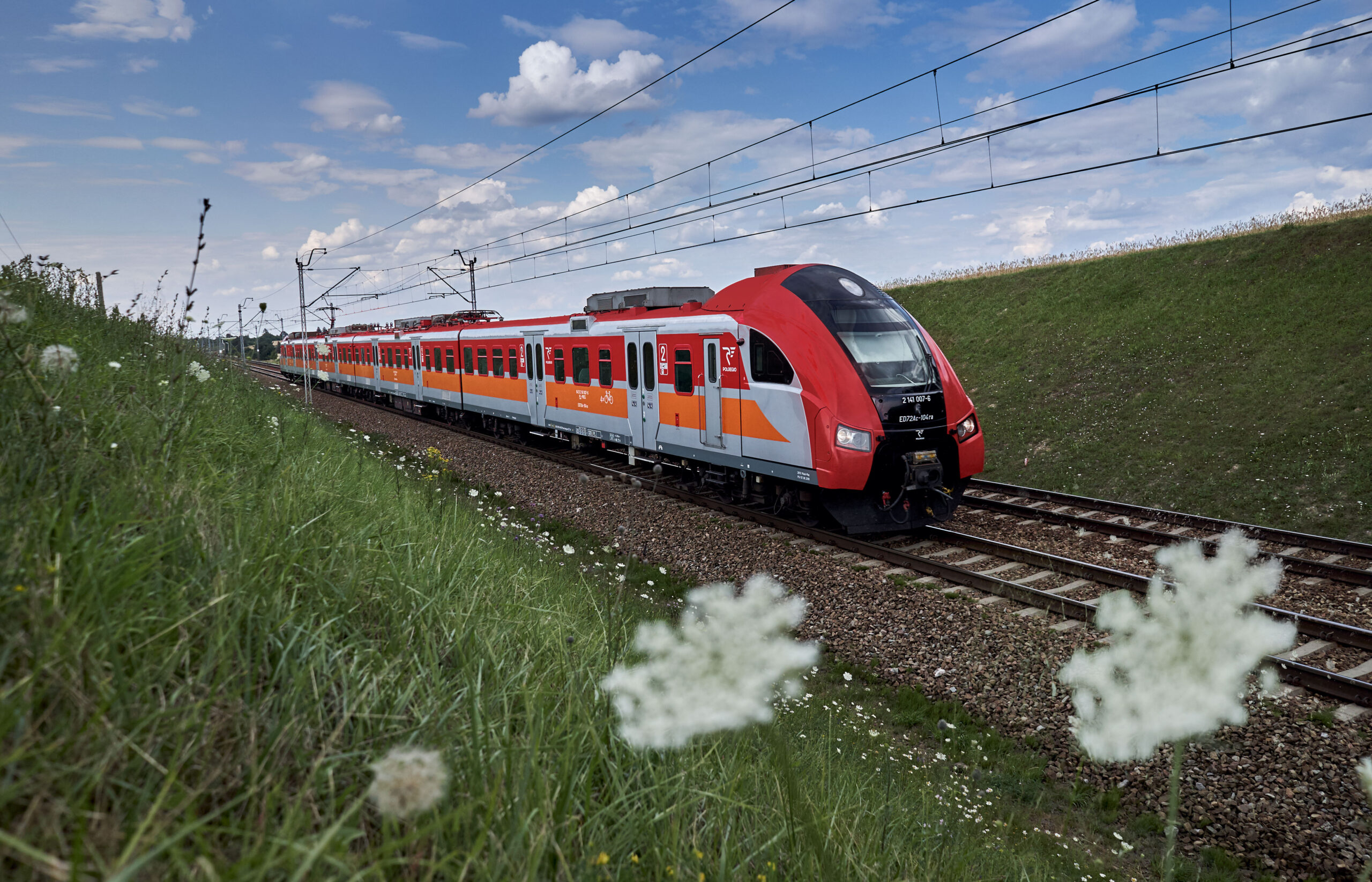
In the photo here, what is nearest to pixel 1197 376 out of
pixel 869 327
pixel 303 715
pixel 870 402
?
pixel 869 327

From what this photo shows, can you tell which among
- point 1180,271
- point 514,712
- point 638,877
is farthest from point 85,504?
point 1180,271

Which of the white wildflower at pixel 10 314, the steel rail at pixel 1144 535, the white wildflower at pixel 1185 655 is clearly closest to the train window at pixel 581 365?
the steel rail at pixel 1144 535

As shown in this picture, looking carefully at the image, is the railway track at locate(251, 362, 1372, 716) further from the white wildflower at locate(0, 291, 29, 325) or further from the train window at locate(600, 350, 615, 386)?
the white wildflower at locate(0, 291, 29, 325)

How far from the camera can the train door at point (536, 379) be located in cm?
1872

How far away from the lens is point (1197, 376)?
59.3 feet

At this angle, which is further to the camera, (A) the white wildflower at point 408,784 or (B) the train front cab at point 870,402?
(B) the train front cab at point 870,402

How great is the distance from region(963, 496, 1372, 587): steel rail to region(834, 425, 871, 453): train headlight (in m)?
3.53

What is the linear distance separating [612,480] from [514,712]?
12259 mm

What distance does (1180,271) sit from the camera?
23.2 meters

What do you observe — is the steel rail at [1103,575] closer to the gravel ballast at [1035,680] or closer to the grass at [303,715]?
the gravel ballast at [1035,680]

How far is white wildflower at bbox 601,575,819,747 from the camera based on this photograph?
1.58 metres

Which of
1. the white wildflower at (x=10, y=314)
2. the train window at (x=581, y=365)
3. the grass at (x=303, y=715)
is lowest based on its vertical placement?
the grass at (x=303, y=715)

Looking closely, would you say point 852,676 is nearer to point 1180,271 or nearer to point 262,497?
point 262,497

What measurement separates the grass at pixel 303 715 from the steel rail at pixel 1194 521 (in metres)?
7.42
